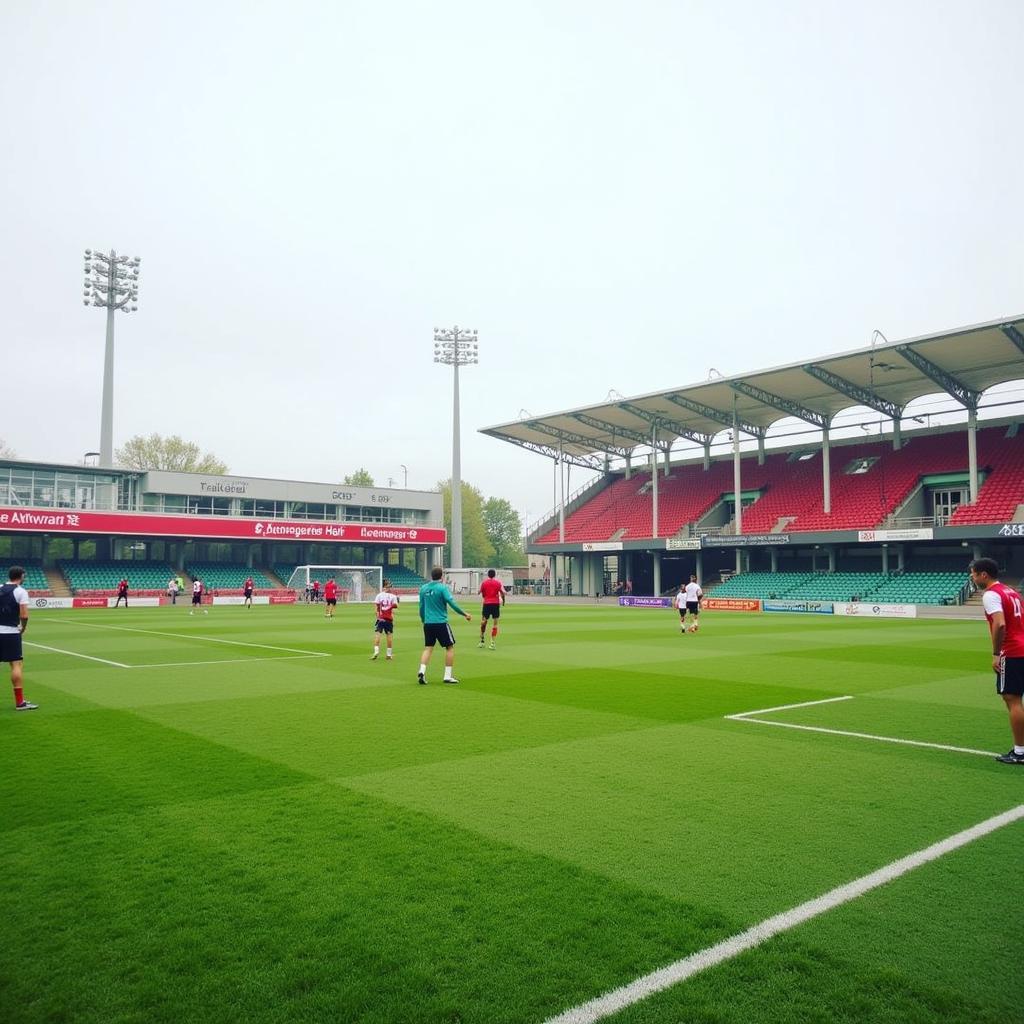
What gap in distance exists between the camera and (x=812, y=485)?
5366 cm

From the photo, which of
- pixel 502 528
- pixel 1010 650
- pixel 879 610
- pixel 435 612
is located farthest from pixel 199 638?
pixel 502 528

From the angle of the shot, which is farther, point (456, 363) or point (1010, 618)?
point (456, 363)

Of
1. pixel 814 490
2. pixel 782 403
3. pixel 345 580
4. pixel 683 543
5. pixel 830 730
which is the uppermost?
pixel 782 403

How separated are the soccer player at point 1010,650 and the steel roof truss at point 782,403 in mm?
41131

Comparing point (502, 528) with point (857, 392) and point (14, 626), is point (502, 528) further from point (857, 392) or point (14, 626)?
point (14, 626)

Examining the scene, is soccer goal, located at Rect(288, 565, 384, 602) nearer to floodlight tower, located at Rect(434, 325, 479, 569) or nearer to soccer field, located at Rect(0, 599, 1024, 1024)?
floodlight tower, located at Rect(434, 325, 479, 569)

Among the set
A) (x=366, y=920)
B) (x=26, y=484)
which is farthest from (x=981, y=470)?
(x=26, y=484)

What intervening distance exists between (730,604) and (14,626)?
38.6 m

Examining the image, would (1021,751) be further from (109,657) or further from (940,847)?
(109,657)

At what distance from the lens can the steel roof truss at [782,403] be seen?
47.7 m

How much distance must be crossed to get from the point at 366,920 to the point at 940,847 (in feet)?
12.7

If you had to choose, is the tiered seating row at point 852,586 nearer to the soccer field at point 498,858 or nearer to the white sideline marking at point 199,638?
the white sideline marking at point 199,638

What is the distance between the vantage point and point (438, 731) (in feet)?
31.0

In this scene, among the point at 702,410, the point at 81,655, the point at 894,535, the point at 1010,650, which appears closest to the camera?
the point at 1010,650
